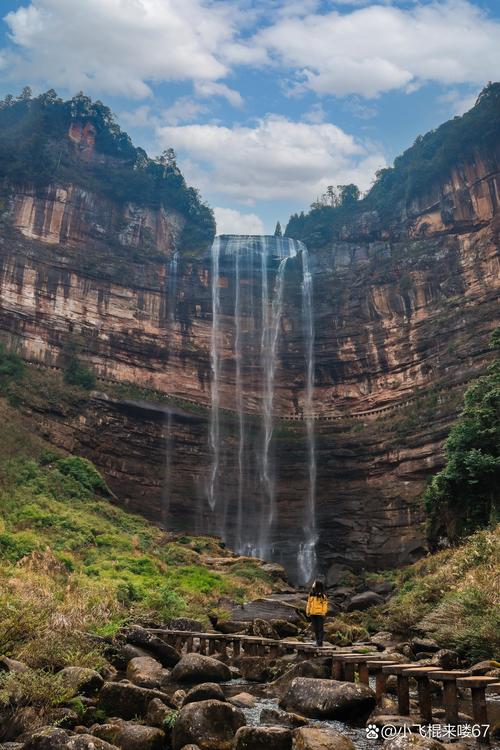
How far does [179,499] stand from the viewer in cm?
3531

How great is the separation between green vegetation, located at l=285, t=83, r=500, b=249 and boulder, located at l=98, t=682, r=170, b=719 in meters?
40.1

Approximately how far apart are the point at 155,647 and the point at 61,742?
5440 mm

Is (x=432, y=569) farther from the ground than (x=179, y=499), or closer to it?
closer to it

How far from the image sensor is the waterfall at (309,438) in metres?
33.6

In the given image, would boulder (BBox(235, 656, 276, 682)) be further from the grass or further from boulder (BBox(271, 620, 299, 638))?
boulder (BBox(271, 620, 299, 638))

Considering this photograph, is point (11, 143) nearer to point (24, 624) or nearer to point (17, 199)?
point (17, 199)

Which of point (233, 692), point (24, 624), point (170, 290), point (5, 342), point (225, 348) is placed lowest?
point (233, 692)

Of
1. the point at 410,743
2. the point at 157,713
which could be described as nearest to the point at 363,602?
the point at 157,713

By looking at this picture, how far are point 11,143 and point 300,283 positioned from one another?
2283cm

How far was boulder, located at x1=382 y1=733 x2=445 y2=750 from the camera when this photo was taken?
→ 17.2 feet

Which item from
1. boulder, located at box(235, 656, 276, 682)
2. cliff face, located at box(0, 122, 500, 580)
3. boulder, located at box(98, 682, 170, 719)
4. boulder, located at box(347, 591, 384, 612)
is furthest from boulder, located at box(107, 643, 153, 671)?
cliff face, located at box(0, 122, 500, 580)

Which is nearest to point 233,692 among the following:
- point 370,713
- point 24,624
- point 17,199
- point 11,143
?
point 370,713

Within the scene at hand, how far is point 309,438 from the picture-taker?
38.8 m

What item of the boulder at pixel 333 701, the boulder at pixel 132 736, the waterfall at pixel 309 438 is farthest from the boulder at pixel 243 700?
the waterfall at pixel 309 438
